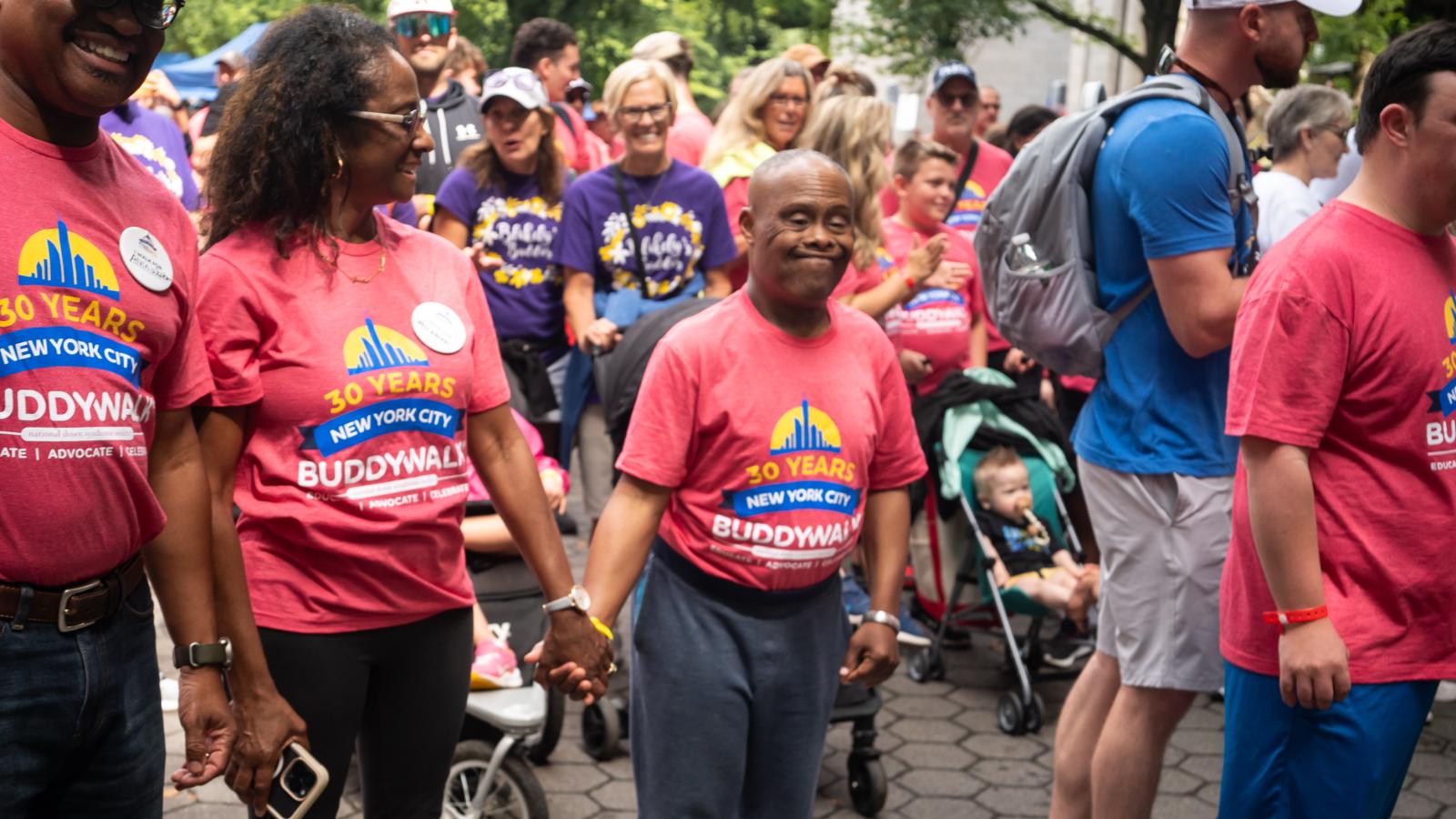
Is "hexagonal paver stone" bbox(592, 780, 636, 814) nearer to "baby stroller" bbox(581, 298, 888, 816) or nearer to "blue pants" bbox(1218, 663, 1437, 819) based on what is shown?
"baby stroller" bbox(581, 298, 888, 816)

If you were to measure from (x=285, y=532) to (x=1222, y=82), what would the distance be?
7.58ft

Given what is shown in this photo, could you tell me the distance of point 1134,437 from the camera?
3.61 meters

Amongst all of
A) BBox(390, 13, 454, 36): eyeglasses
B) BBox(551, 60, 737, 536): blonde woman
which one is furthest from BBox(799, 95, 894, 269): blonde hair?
BBox(390, 13, 454, 36): eyeglasses

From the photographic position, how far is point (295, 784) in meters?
2.86

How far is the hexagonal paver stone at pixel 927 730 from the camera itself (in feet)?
18.1

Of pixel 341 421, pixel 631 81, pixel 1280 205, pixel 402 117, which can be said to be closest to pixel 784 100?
pixel 631 81

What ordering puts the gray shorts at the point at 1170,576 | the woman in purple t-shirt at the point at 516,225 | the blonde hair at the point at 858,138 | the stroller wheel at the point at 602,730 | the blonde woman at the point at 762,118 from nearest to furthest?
the gray shorts at the point at 1170,576 → the stroller wheel at the point at 602,730 → the woman in purple t-shirt at the point at 516,225 → the blonde hair at the point at 858,138 → the blonde woman at the point at 762,118

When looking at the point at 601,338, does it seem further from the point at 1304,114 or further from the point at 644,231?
the point at 1304,114

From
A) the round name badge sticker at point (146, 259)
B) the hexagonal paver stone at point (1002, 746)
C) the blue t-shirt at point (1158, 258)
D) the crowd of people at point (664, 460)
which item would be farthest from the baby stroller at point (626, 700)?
the round name badge sticker at point (146, 259)

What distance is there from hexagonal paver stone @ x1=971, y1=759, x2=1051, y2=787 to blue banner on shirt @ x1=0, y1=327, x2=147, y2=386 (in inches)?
138

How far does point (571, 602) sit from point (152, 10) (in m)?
1.39

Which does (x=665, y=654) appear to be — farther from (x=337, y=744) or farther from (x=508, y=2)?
(x=508, y=2)

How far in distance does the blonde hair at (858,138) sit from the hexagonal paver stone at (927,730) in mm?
1877

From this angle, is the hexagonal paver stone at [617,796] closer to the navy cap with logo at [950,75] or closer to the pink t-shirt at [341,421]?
the pink t-shirt at [341,421]
